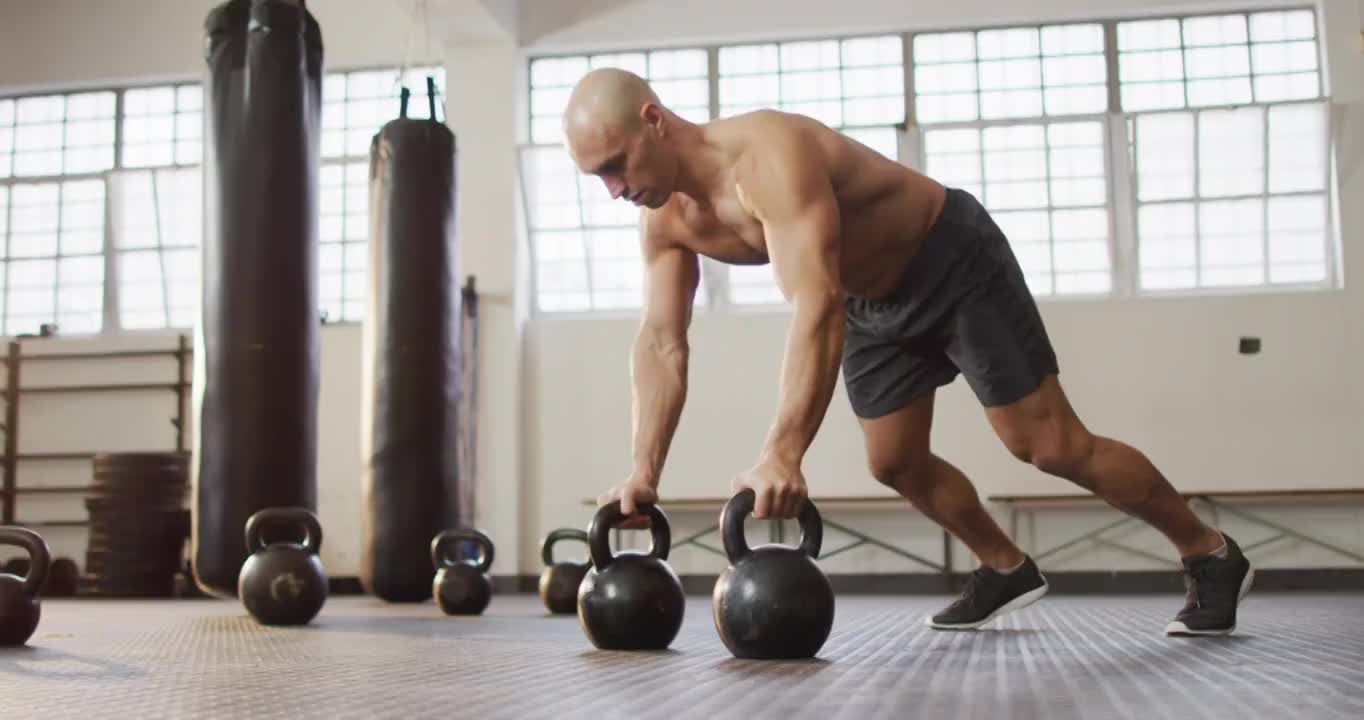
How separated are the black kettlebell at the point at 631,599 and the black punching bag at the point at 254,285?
7.04 ft

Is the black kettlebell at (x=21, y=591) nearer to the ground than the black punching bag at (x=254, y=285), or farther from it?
nearer to the ground

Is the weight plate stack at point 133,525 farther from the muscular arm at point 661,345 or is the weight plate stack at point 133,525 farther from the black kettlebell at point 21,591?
the muscular arm at point 661,345

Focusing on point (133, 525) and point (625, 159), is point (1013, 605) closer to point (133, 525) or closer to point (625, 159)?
point (625, 159)

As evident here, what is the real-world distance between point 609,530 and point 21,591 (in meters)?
1.72

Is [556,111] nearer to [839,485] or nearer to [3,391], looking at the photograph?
[839,485]

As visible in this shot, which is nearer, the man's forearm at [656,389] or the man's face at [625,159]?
the man's face at [625,159]

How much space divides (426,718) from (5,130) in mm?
9641

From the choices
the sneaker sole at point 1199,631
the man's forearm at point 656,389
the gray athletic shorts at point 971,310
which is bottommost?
the sneaker sole at point 1199,631

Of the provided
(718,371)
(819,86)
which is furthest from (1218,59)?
(718,371)

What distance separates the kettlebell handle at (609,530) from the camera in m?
2.24

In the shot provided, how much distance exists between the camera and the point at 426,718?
4.81ft

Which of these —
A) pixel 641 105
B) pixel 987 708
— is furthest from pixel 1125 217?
pixel 987 708

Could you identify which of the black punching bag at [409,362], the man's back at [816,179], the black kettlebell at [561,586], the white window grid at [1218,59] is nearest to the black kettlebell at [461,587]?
the black kettlebell at [561,586]

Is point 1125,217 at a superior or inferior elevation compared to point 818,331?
superior
